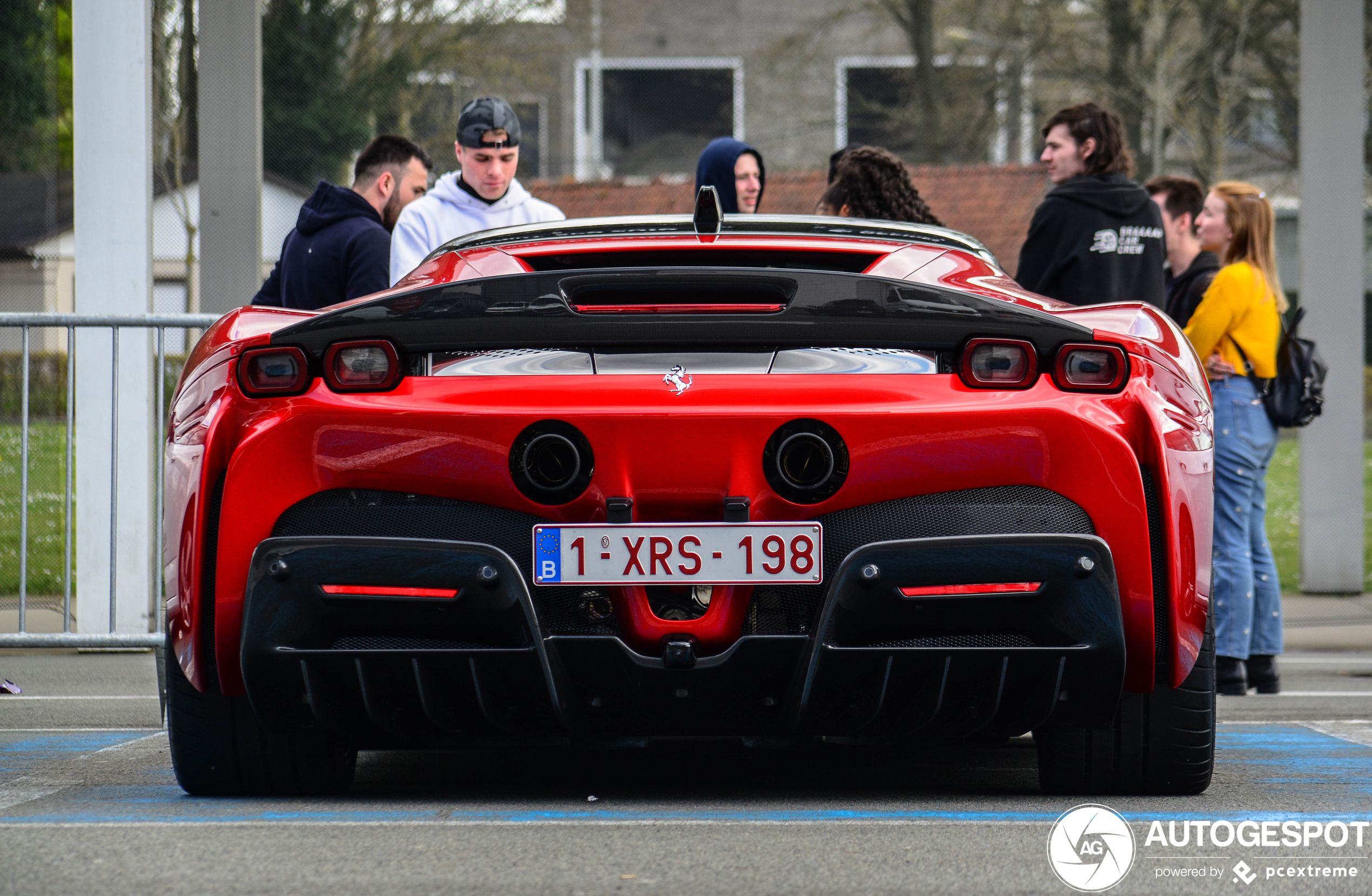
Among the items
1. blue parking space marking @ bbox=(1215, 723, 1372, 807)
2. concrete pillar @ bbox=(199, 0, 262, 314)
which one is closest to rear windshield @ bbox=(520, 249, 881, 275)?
blue parking space marking @ bbox=(1215, 723, 1372, 807)

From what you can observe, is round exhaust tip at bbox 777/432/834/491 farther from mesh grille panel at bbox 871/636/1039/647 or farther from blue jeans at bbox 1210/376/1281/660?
blue jeans at bbox 1210/376/1281/660

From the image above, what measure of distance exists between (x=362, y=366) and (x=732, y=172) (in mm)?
3661

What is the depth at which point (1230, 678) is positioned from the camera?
20.3ft

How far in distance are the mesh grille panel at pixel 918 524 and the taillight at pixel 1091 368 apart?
0.22 metres

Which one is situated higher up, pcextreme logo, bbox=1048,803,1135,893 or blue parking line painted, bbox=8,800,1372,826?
pcextreme logo, bbox=1048,803,1135,893

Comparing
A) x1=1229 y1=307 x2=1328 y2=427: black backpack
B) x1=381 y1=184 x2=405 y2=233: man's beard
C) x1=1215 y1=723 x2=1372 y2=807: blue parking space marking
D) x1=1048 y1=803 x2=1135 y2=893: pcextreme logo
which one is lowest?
x1=1215 y1=723 x2=1372 y2=807: blue parking space marking

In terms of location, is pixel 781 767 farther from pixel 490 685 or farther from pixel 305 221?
pixel 305 221

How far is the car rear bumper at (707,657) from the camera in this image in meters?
3.09

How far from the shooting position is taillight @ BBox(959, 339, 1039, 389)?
10.5 ft

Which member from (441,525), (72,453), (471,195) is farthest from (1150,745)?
(72,453)

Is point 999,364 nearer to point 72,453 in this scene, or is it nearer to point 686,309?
point 686,309

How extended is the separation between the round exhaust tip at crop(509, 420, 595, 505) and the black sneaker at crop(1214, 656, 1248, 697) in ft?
12.4

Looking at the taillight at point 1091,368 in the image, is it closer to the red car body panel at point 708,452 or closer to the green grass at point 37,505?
the red car body panel at point 708,452

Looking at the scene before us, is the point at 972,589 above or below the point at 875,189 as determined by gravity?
below
